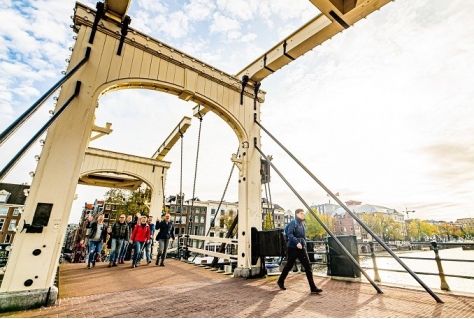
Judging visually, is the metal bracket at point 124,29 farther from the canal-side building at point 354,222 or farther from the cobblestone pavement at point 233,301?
the canal-side building at point 354,222

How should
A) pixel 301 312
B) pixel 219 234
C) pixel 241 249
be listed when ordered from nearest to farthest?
pixel 301 312
pixel 241 249
pixel 219 234

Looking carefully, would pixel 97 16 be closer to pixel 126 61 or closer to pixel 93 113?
pixel 126 61

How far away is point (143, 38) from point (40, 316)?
205 inches

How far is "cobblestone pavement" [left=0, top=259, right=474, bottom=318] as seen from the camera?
290 centimetres

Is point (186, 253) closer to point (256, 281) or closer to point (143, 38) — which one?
point (256, 281)

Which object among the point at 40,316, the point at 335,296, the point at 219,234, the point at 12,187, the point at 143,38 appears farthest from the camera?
the point at 219,234

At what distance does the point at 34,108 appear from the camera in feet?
10.3

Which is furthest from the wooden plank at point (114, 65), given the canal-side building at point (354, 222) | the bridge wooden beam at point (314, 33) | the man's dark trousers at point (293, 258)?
the canal-side building at point (354, 222)

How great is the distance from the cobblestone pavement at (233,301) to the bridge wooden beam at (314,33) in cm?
478

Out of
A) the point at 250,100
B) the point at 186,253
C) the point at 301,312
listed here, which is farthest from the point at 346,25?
the point at 186,253

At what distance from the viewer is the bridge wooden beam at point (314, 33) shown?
379 cm

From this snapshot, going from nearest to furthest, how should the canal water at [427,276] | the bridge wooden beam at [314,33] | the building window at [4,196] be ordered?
the bridge wooden beam at [314,33]
the canal water at [427,276]
the building window at [4,196]

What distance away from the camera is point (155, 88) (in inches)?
201

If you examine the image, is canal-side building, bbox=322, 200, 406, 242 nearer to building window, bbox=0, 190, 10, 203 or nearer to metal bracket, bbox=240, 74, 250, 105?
metal bracket, bbox=240, 74, 250, 105
